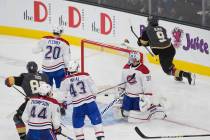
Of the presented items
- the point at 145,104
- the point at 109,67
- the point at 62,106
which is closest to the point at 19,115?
the point at 62,106

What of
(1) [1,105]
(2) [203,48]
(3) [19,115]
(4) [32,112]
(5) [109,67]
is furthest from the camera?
(5) [109,67]

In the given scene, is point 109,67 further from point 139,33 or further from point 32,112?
point 32,112

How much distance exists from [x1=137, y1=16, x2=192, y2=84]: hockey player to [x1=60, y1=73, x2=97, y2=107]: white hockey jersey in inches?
116

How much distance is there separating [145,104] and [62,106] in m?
1.24

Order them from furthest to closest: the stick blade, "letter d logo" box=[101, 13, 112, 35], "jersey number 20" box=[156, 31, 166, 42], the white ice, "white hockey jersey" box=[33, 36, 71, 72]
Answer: "letter d logo" box=[101, 13, 112, 35] → "jersey number 20" box=[156, 31, 166, 42] → "white hockey jersey" box=[33, 36, 71, 72] → the white ice → the stick blade

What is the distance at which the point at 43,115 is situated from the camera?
22.7 feet

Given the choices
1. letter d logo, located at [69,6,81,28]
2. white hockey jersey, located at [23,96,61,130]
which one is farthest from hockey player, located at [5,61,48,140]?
letter d logo, located at [69,6,81,28]

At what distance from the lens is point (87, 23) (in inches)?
482

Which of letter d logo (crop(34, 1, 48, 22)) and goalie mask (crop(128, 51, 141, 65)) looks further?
letter d logo (crop(34, 1, 48, 22))

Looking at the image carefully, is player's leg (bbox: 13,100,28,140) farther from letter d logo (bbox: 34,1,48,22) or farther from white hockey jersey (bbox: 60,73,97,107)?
letter d logo (bbox: 34,1,48,22)

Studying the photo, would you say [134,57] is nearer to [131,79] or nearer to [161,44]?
[131,79]

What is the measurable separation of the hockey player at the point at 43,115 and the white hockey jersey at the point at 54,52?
6.93 ft

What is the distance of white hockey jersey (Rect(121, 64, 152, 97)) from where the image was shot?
335 inches

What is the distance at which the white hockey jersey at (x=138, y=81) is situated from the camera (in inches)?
335
